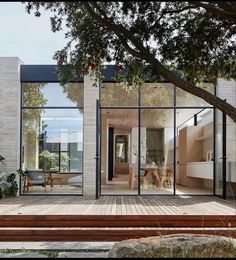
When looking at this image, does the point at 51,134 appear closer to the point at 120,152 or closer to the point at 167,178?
the point at 120,152

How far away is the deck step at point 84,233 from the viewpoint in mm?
8320

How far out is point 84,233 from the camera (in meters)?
8.34

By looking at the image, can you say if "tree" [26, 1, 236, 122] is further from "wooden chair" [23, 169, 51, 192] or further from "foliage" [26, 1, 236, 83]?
"wooden chair" [23, 169, 51, 192]

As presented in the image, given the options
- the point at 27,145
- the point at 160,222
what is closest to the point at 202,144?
the point at 27,145

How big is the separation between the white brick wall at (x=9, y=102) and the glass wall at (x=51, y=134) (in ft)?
1.20

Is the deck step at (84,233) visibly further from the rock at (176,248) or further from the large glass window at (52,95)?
the large glass window at (52,95)

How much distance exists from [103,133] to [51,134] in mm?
1689

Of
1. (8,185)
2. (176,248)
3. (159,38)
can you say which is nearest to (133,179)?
(8,185)

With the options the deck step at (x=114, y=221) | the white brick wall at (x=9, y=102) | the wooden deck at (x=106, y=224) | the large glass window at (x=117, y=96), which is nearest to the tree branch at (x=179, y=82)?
the wooden deck at (x=106, y=224)

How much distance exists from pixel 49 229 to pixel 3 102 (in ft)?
24.3

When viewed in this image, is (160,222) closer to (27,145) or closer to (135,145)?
(135,145)

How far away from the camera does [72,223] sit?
8.84m

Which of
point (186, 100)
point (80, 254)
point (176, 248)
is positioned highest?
point (186, 100)

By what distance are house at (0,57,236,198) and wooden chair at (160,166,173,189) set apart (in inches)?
1.2
